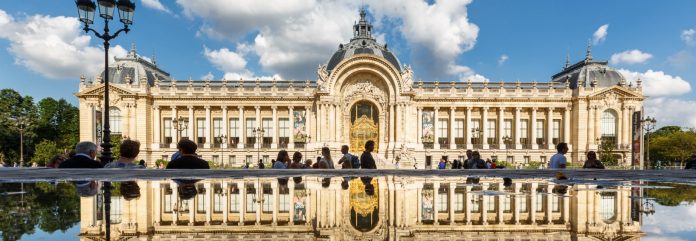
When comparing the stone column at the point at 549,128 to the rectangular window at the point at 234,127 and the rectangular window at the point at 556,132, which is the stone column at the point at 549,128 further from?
the rectangular window at the point at 234,127

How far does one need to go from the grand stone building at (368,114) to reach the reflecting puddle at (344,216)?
40426 mm

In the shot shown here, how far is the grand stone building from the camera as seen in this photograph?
1750 inches

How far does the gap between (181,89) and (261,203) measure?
48654 millimetres

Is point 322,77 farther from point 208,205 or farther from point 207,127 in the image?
point 208,205

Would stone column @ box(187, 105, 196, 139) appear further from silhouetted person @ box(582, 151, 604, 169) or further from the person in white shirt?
silhouetted person @ box(582, 151, 604, 169)

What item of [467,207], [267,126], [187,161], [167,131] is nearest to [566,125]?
[267,126]

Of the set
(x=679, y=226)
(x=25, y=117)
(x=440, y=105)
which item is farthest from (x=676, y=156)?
(x=25, y=117)

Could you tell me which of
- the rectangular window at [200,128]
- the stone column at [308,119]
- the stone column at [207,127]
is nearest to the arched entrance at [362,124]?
the stone column at [308,119]

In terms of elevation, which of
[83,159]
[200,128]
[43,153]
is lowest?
[43,153]

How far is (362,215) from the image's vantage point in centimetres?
245

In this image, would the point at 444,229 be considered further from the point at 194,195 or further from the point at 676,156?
the point at 676,156

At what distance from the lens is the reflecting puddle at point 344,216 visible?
A: 1.84 m

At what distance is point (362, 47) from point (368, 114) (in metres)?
8.67

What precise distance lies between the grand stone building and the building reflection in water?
4035 cm
